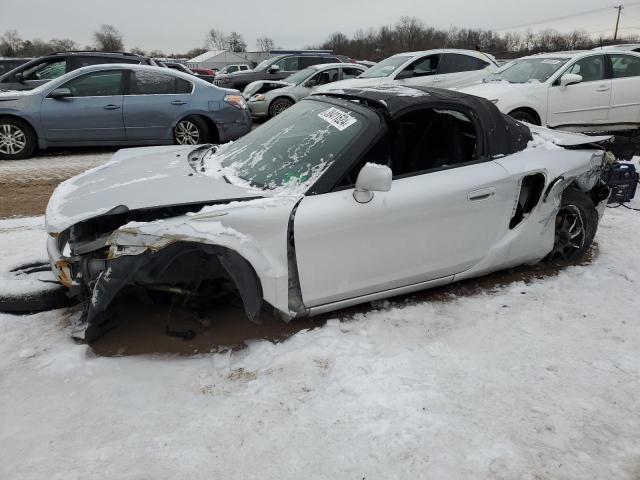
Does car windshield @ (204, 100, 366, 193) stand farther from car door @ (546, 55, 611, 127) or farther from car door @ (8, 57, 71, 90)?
car door @ (8, 57, 71, 90)

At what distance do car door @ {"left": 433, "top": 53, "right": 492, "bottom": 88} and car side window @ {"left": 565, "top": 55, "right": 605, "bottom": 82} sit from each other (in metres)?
2.56

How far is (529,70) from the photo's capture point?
8.26 m

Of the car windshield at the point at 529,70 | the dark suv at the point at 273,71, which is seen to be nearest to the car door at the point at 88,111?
the car windshield at the point at 529,70

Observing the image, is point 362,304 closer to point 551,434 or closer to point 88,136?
point 551,434

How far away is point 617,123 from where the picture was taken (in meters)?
8.16

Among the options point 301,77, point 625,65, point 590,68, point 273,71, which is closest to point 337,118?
point 590,68

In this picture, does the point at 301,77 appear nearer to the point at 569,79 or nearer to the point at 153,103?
the point at 153,103

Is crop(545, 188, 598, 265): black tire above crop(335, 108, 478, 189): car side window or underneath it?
underneath

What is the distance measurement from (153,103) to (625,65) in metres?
7.77

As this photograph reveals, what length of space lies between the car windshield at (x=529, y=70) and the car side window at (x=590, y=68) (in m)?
0.20

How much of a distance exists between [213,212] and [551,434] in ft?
→ 6.57

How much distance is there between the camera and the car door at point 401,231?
283cm

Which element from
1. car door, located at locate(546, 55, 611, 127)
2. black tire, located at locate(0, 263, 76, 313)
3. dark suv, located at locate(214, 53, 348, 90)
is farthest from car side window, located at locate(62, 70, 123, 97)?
dark suv, located at locate(214, 53, 348, 90)

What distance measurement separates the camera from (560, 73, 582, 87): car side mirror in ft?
25.1
